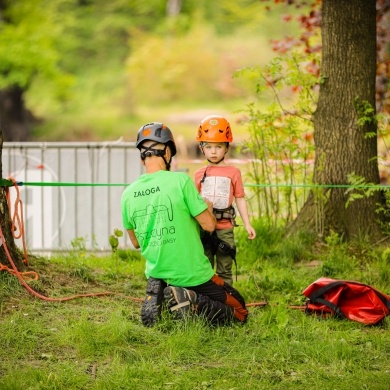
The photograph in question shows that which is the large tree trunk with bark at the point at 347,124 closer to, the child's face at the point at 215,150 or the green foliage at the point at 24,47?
the child's face at the point at 215,150

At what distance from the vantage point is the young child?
6.45 metres

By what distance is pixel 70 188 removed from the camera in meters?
11.3

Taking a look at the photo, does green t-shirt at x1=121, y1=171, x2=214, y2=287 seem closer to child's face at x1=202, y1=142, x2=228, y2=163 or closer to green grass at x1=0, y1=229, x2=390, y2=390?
green grass at x1=0, y1=229, x2=390, y2=390

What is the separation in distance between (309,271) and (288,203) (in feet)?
4.69

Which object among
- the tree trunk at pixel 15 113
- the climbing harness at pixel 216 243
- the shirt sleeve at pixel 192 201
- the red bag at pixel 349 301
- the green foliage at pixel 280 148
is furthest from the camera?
the tree trunk at pixel 15 113

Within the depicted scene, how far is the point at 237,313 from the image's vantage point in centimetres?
618

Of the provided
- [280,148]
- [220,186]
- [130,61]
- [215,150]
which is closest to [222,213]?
[220,186]

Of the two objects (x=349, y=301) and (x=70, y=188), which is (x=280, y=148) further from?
(x=70, y=188)

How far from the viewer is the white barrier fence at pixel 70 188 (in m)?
11.3

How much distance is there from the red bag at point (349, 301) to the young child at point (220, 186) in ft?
2.51

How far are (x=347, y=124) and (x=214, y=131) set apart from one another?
111 inches

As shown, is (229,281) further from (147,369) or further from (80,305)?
(147,369)

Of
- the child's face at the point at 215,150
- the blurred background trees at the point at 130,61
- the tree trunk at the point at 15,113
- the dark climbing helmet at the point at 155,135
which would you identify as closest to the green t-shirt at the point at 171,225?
the dark climbing helmet at the point at 155,135

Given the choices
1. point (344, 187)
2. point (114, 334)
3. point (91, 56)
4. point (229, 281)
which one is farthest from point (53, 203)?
point (91, 56)
